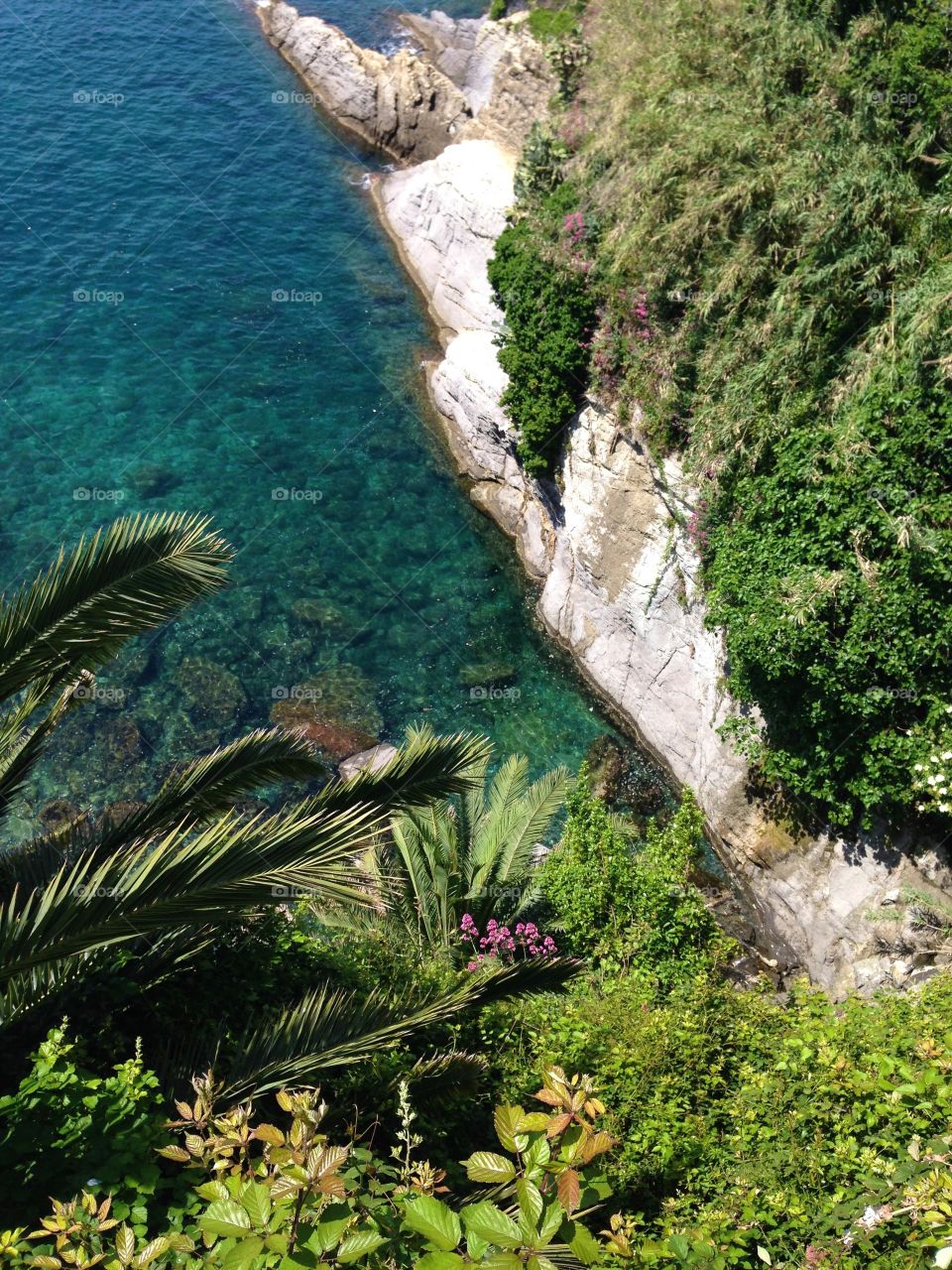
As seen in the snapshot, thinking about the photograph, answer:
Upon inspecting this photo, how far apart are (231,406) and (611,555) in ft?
25.6

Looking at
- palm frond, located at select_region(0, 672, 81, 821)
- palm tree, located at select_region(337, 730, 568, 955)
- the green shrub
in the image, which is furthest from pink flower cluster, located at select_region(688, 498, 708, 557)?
the green shrub

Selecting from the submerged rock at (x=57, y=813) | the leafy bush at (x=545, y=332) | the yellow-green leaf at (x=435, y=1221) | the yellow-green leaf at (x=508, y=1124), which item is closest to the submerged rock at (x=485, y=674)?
the leafy bush at (x=545, y=332)

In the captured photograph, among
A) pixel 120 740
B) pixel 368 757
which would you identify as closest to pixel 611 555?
pixel 368 757

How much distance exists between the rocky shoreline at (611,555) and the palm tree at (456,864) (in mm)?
2734

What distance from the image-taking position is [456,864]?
9.79m

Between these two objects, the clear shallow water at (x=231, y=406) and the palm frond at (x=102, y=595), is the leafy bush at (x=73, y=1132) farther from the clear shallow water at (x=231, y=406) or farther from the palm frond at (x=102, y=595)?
the clear shallow water at (x=231, y=406)

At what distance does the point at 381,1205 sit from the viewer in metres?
4.05

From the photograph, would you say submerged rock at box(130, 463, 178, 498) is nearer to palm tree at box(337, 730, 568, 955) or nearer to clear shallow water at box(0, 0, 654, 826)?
clear shallow water at box(0, 0, 654, 826)

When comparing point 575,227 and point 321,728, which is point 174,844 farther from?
point 575,227

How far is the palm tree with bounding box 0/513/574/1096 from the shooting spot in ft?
15.6

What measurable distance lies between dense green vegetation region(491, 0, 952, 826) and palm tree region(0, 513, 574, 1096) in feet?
15.9

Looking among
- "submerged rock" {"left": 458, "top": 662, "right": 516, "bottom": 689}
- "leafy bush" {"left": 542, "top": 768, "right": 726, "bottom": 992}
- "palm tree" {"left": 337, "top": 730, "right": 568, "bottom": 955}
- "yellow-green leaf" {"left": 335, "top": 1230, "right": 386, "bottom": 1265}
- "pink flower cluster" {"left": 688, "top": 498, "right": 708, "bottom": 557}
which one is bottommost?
"submerged rock" {"left": 458, "top": 662, "right": 516, "bottom": 689}

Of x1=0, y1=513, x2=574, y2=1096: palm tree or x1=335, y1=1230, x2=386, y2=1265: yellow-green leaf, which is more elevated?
x1=335, y1=1230, x2=386, y2=1265: yellow-green leaf

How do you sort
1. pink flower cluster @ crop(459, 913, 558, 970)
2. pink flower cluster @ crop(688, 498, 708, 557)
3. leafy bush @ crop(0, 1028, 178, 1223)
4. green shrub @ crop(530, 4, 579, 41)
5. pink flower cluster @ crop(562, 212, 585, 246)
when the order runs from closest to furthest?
leafy bush @ crop(0, 1028, 178, 1223) < pink flower cluster @ crop(459, 913, 558, 970) < pink flower cluster @ crop(688, 498, 708, 557) < pink flower cluster @ crop(562, 212, 585, 246) < green shrub @ crop(530, 4, 579, 41)
